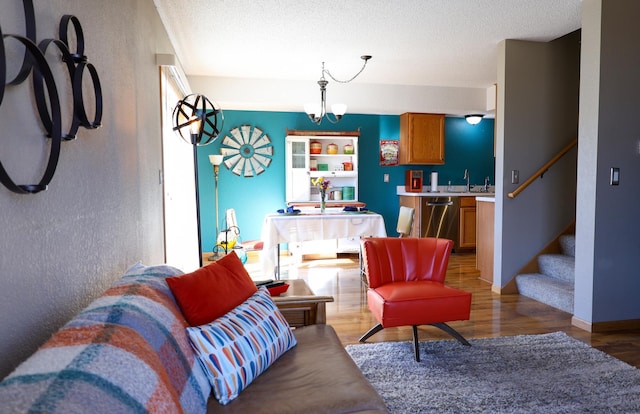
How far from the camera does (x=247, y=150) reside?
6262 mm

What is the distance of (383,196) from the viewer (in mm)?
6738

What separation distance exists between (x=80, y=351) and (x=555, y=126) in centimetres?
453

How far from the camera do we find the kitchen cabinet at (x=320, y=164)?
6.27 m

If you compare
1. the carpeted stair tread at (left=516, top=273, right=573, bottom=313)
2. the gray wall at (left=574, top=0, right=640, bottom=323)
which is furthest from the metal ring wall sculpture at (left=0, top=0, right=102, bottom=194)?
the carpeted stair tread at (left=516, top=273, right=573, bottom=313)

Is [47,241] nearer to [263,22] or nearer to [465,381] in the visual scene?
[465,381]

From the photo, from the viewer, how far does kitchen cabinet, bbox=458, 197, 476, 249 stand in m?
6.22

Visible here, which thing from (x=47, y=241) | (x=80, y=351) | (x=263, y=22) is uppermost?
(x=263, y=22)

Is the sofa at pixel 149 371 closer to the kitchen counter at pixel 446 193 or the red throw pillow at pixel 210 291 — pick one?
the red throw pillow at pixel 210 291

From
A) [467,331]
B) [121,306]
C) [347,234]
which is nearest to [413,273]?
[467,331]

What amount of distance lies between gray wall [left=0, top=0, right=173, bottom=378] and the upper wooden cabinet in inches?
178

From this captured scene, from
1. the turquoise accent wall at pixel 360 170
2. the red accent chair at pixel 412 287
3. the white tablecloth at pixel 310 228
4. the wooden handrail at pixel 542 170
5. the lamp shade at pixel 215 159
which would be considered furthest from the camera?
the turquoise accent wall at pixel 360 170

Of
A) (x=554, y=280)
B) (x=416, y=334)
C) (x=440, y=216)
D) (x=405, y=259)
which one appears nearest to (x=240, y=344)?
(x=416, y=334)

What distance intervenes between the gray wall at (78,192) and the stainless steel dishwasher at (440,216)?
14.6 feet

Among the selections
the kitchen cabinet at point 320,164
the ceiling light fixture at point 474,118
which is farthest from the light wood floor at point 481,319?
the ceiling light fixture at point 474,118
